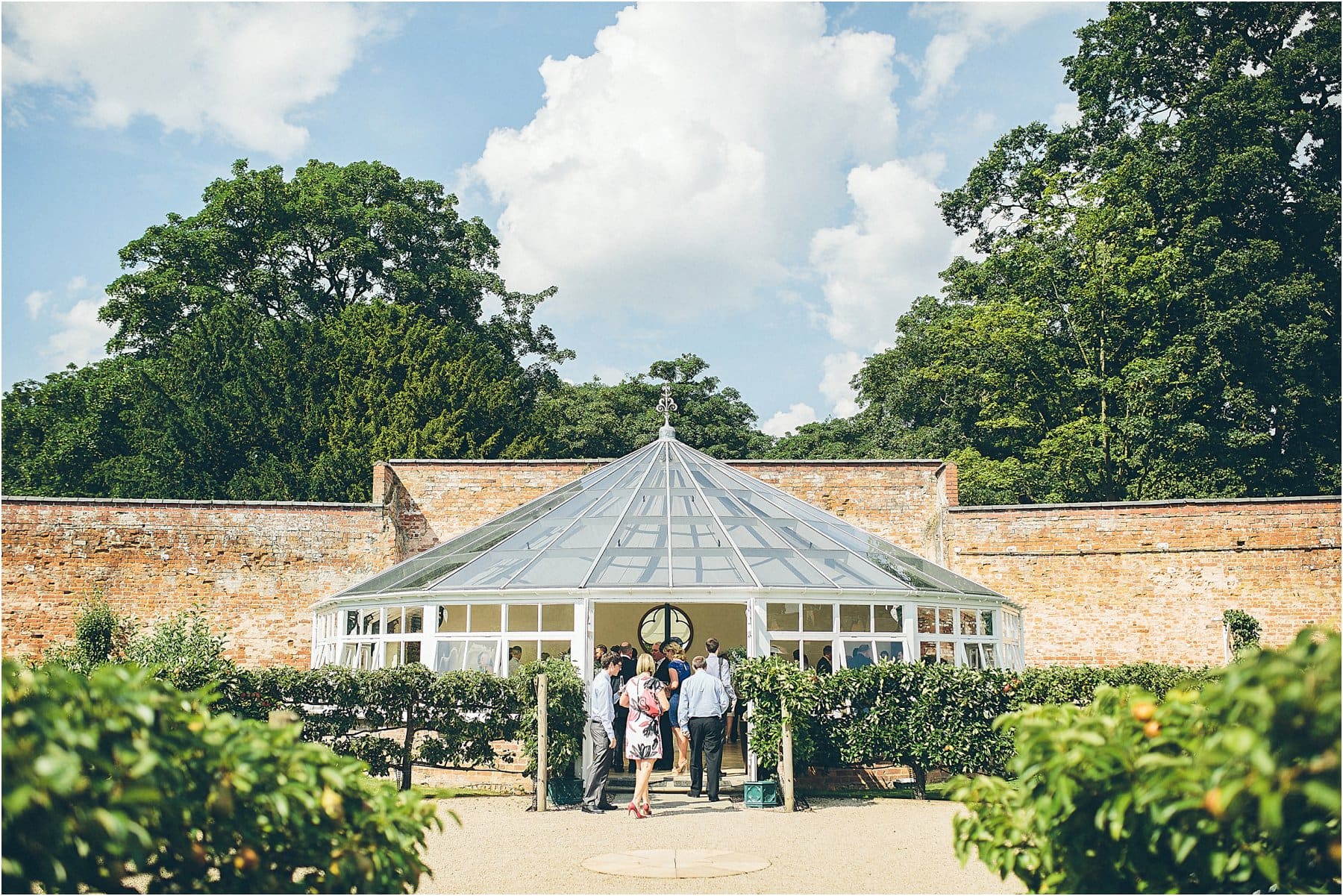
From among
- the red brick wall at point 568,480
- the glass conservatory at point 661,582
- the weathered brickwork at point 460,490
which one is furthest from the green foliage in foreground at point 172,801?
the weathered brickwork at point 460,490

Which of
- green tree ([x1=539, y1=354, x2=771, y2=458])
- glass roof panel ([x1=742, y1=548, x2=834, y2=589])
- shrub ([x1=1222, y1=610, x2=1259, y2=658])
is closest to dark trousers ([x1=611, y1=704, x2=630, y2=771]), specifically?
glass roof panel ([x1=742, y1=548, x2=834, y2=589])

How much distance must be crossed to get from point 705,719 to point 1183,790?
7.98 m

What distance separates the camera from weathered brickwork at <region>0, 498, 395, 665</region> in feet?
58.2

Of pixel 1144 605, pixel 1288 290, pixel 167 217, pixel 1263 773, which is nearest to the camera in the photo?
pixel 1263 773

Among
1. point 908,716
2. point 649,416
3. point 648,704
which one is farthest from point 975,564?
point 649,416

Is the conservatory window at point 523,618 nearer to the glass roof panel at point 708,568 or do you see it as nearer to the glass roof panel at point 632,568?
the glass roof panel at point 632,568

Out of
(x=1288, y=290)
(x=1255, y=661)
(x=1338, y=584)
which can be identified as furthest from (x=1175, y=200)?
(x=1255, y=661)

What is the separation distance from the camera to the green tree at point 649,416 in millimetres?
36625

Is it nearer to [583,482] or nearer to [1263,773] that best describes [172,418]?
[583,482]

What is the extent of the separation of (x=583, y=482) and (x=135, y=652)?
7.26m

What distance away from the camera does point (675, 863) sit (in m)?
7.95

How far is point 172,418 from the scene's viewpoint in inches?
1073

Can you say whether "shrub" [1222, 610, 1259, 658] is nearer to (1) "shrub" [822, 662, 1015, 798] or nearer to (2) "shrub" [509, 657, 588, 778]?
(1) "shrub" [822, 662, 1015, 798]

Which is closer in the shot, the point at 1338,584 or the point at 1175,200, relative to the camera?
the point at 1338,584
